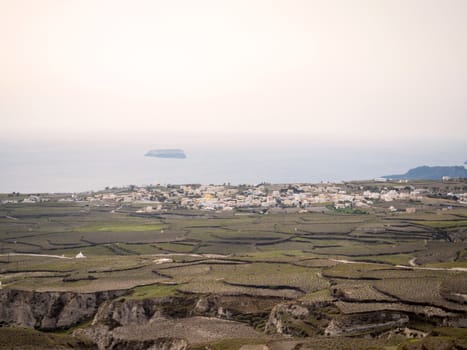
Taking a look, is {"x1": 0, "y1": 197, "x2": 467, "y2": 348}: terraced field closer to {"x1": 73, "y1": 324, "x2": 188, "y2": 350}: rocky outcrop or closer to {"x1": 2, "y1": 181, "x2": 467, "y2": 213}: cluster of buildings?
{"x1": 73, "y1": 324, "x2": 188, "y2": 350}: rocky outcrop

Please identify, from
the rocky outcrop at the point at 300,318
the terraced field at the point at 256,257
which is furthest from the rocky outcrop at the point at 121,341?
the rocky outcrop at the point at 300,318

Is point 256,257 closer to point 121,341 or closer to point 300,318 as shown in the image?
point 300,318

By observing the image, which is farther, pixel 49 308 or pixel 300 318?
pixel 49 308

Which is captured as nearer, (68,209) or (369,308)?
(369,308)

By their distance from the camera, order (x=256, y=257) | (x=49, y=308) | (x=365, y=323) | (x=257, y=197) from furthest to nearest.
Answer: (x=257, y=197) < (x=256, y=257) < (x=49, y=308) < (x=365, y=323)

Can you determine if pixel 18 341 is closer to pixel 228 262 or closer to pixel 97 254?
pixel 228 262

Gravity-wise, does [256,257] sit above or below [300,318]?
above

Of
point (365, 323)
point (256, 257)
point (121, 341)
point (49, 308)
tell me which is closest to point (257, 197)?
point (256, 257)

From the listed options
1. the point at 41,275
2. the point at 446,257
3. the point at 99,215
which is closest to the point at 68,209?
the point at 99,215
